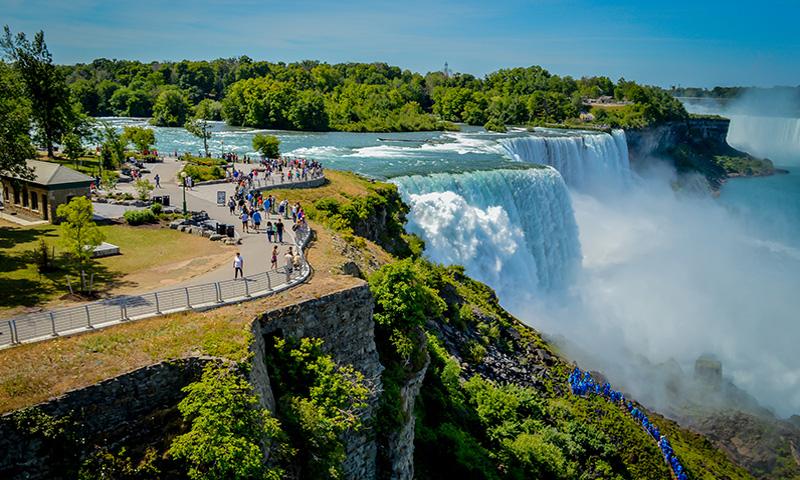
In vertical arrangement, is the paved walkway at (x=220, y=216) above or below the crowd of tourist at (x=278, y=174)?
below

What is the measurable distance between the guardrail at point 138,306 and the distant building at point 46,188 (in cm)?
977

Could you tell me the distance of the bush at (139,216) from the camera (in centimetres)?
2284

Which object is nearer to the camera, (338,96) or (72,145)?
(72,145)

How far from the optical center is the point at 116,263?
18344mm

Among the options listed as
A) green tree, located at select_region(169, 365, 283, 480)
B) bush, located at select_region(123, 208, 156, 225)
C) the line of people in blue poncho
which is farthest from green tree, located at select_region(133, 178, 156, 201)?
the line of people in blue poncho

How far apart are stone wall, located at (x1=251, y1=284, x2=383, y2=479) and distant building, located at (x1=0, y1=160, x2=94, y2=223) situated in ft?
40.8

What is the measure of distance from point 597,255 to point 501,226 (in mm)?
13777

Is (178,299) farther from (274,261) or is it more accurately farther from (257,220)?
(257,220)

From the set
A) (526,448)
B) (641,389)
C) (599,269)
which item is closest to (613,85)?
(599,269)

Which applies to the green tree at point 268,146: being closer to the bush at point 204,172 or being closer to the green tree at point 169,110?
the bush at point 204,172

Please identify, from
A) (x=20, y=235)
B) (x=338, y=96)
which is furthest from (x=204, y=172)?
(x=338, y=96)

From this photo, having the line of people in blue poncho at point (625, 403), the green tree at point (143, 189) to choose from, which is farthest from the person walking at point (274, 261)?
the line of people in blue poncho at point (625, 403)

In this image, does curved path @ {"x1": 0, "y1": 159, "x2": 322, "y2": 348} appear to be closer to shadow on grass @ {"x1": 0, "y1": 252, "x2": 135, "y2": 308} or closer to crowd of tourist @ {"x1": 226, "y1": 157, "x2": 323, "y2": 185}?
shadow on grass @ {"x1": 0, "y1": 252, "x2": 135, "y2": 308}

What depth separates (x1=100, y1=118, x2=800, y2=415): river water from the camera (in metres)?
34.0
